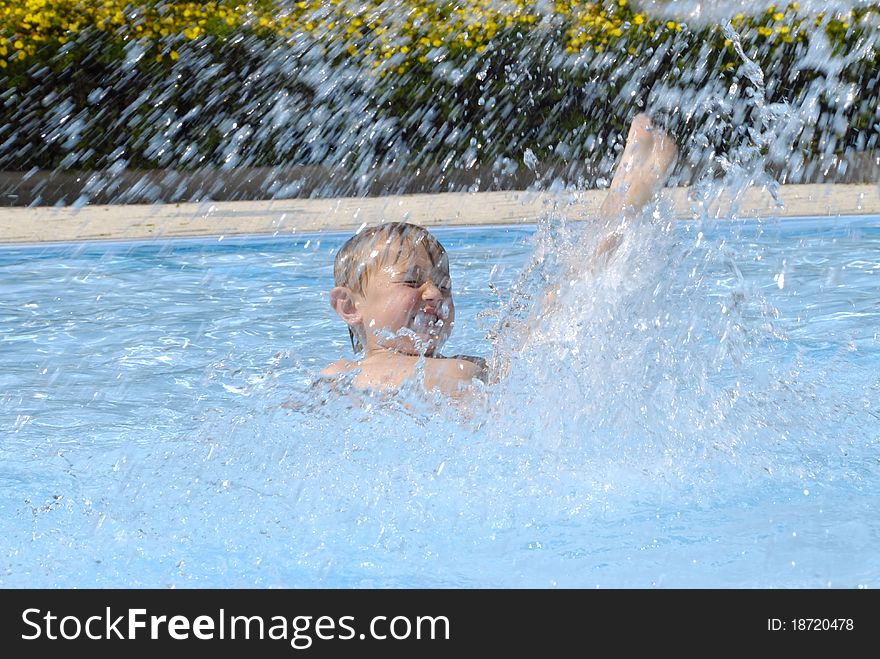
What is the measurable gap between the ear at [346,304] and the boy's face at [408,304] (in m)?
0.03

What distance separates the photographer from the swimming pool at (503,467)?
2648 mm

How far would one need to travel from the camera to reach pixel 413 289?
123 inches

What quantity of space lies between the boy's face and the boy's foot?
1.75 feet

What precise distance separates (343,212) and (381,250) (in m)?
5.61

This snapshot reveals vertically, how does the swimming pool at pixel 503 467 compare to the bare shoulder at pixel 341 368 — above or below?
below

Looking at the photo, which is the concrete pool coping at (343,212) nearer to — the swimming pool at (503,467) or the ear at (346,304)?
the swimming pool at (503,467)

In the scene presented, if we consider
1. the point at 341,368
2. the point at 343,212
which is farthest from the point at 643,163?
the point at 343,212

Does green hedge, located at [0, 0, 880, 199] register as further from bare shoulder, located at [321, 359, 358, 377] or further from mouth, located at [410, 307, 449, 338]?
mouth, located at [410, 307, 449, 338]

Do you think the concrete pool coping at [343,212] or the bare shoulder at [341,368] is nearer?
the bare shoulder at [341,368]

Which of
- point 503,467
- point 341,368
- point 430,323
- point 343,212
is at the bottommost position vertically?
point 343,212

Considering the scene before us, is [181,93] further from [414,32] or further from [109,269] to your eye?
[109,269]

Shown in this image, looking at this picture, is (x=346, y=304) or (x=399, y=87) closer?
(x=346, y=304)

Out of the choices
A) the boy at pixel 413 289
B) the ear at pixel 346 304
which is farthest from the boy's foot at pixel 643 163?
the ear at pixel 346 304

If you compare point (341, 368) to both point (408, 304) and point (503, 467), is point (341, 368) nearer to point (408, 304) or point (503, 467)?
point (408, 304)
